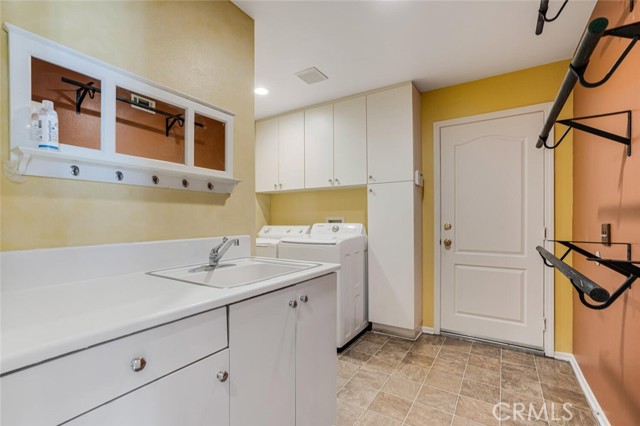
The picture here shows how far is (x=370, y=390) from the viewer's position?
6.28ft

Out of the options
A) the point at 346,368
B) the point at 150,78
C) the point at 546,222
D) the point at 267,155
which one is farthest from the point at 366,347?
the point at 150,78

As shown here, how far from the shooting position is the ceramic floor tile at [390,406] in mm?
1674

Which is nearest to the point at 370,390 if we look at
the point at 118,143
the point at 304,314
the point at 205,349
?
the point at 304,314

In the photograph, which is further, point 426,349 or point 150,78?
point 426,349

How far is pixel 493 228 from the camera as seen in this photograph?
8.42ft

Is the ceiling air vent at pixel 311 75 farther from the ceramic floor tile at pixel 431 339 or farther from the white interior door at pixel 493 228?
the ceramic floor tile at pixel 431 339

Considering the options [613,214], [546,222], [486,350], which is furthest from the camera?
[486,350]

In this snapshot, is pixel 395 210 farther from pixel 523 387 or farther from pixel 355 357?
pixel 523 387

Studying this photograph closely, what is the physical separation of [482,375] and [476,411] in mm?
456

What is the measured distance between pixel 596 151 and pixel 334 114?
214 centimetres

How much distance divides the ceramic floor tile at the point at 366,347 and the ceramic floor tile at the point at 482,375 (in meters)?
0.72

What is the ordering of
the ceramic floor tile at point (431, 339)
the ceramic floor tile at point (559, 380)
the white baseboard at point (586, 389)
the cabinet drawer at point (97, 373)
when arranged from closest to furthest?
the cabinet drawer at point (97, 373), the white baseboard at point (586, 389), the ceramic floor tile at point (559, 380), the ceramic floor tile at point (431, 339)

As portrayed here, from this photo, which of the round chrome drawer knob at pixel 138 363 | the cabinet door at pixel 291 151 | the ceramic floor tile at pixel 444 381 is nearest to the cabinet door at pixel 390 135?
the cabinet door at pixel 291 151

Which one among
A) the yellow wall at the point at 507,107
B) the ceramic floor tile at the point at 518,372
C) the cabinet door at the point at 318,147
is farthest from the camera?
the cabinet door at the point at 318,147
